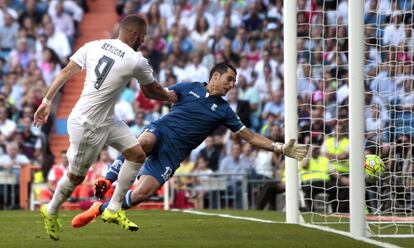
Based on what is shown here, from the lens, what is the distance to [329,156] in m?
20.1

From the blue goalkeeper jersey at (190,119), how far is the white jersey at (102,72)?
171 centimetres

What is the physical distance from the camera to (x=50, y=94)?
11594 mm

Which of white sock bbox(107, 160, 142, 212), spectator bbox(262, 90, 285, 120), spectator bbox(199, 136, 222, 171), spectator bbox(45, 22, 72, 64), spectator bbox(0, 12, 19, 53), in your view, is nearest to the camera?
white sock bbox(107, 160, 142, 212)

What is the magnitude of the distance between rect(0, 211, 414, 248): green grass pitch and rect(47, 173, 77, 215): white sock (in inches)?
12.3

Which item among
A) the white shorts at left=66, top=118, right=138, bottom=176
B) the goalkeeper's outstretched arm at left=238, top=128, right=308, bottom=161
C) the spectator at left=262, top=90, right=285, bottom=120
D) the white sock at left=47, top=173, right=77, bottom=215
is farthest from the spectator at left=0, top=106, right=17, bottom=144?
the white shorts at left=66, top=118, right=138, bottom=176

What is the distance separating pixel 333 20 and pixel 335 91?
170 centimetres

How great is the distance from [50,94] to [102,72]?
0.60 meters

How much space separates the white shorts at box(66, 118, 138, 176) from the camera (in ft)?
39.1

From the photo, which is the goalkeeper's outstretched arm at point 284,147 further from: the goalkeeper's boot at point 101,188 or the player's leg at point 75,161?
the player's leg at point 75,161

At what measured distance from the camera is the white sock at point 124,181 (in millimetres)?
12430

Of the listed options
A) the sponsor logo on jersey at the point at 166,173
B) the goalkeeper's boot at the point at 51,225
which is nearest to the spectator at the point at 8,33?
the sponsor logo on jersey at the point at 166,173

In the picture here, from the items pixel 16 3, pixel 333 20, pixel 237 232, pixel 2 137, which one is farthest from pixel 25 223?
pixel 16 3

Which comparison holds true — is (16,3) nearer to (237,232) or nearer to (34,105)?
(34,105)

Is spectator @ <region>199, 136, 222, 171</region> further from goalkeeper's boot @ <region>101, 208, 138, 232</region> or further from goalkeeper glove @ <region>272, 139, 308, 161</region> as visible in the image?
goalkeeper glove @ <region>272, 139, 308, 161</region>
